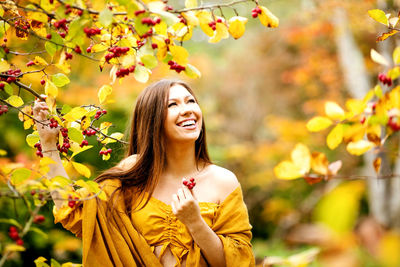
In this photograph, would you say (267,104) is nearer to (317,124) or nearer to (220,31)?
(220,31)

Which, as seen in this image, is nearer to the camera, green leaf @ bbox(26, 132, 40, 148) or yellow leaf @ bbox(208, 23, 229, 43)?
yellow leaf @ bbox(208, 23, 229, 43)

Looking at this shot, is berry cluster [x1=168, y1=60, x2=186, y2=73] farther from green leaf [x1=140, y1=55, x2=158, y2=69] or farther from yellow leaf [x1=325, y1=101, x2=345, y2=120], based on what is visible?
yellow leaf [x1=325, y1=101, x2=345, y2=120]

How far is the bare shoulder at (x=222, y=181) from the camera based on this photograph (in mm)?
1855

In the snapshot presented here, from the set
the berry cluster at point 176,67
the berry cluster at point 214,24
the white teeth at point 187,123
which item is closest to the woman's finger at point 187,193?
the white teeth at point 187,123

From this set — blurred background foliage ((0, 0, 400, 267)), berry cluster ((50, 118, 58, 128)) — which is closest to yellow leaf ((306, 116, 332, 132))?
berry cluster ((50, 118, 58, 128))

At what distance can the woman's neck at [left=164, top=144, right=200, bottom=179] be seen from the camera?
1932 millimetres

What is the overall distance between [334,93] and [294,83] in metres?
1.03

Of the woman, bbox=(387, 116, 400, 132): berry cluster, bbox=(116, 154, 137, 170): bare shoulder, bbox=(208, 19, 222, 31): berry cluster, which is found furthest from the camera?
bbox=(116, 154, 137, 170): bare shoulder

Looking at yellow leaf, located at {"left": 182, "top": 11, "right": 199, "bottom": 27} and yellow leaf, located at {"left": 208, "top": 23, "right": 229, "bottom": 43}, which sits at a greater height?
yellow leaf, located at {"left": 182, "top": 11, "right": 199, "bottom": 27}

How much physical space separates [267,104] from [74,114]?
714 cm

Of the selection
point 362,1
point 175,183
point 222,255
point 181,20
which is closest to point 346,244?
point 181,20

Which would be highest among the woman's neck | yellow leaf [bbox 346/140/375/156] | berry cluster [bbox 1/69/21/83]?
berry cluster [bbox 1/69/21/83]

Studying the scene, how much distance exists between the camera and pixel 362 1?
535 cm

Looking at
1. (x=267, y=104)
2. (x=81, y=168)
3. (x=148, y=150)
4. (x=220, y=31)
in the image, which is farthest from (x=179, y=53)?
(x=267, y=104)
